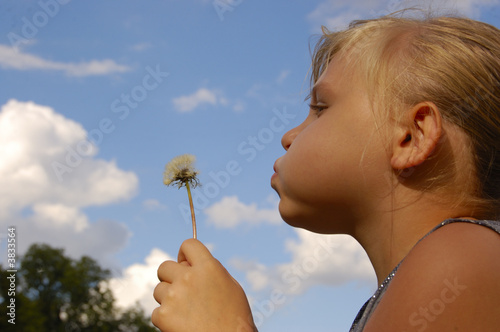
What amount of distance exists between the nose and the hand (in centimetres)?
53

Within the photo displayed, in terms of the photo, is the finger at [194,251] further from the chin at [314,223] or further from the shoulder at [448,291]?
the shoulder at [448,291]

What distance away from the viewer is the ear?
71.1 inches

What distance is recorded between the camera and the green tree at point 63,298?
151 ft

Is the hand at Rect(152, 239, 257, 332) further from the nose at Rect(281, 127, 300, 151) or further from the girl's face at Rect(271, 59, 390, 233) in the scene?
the nose at Rect(281, 127, 300, 151)

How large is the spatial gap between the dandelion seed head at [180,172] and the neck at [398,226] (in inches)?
30.8

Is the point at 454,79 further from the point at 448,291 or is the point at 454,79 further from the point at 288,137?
the point at 448,291

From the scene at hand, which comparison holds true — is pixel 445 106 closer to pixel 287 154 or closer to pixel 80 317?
pixel 287 154

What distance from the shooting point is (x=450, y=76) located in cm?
187

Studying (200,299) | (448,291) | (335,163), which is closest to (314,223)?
(335,163)

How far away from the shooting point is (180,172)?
2.38 metres

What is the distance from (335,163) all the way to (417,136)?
0.93 feet

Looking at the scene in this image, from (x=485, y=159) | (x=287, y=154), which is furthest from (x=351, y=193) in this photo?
(x=485, y=159)

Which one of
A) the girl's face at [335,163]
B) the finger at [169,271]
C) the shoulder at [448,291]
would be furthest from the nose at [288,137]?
the shoulder at [448,291]

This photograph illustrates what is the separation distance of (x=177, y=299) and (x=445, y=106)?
1124mm
